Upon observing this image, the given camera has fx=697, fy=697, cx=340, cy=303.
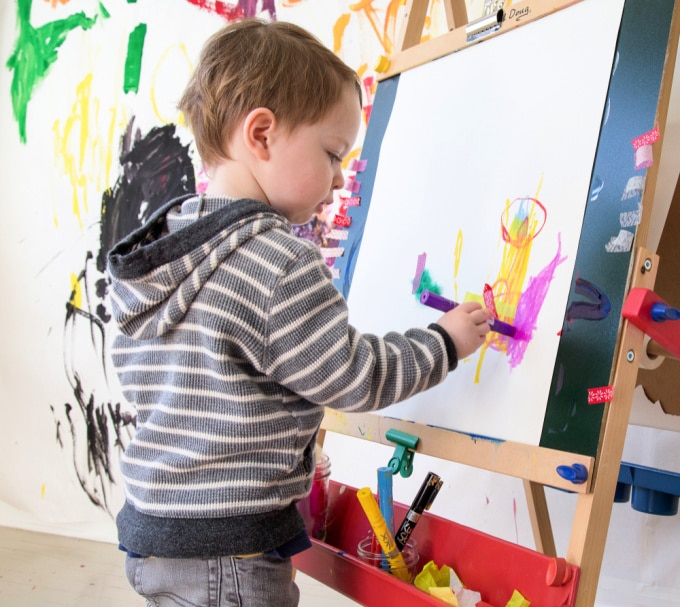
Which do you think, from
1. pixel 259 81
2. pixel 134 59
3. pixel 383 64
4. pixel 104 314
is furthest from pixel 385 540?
pixel 134 59

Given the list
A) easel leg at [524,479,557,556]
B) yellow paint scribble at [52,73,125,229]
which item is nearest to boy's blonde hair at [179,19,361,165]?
easel leg at [524,479,557,556]

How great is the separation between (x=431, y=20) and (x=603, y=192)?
861mm

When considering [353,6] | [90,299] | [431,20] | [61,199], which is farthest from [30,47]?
[431,20]

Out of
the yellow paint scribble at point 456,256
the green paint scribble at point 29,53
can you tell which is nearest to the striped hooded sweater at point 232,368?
the yellow paint scribble at point 456,256

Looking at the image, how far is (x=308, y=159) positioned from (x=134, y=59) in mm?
1371

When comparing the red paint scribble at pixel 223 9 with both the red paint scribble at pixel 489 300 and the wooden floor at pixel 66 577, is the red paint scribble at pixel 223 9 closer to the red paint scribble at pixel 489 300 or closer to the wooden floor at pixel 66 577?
the red paint scribble at pixel 489 300

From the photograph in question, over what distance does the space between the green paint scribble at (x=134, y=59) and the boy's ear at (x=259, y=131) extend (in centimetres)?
130

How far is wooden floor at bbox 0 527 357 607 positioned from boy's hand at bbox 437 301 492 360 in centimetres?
100

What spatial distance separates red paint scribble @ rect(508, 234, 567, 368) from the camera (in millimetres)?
887

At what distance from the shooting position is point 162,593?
2.73 feet

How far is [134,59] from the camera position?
6.56 feet

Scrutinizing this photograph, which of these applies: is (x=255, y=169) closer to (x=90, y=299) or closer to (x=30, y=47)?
(x=90, y=299)

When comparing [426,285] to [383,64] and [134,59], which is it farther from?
[134,59]

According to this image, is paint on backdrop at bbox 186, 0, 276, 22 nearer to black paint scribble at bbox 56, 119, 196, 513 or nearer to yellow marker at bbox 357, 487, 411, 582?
black paint scribble at bbox 56, 119, 196, 513
